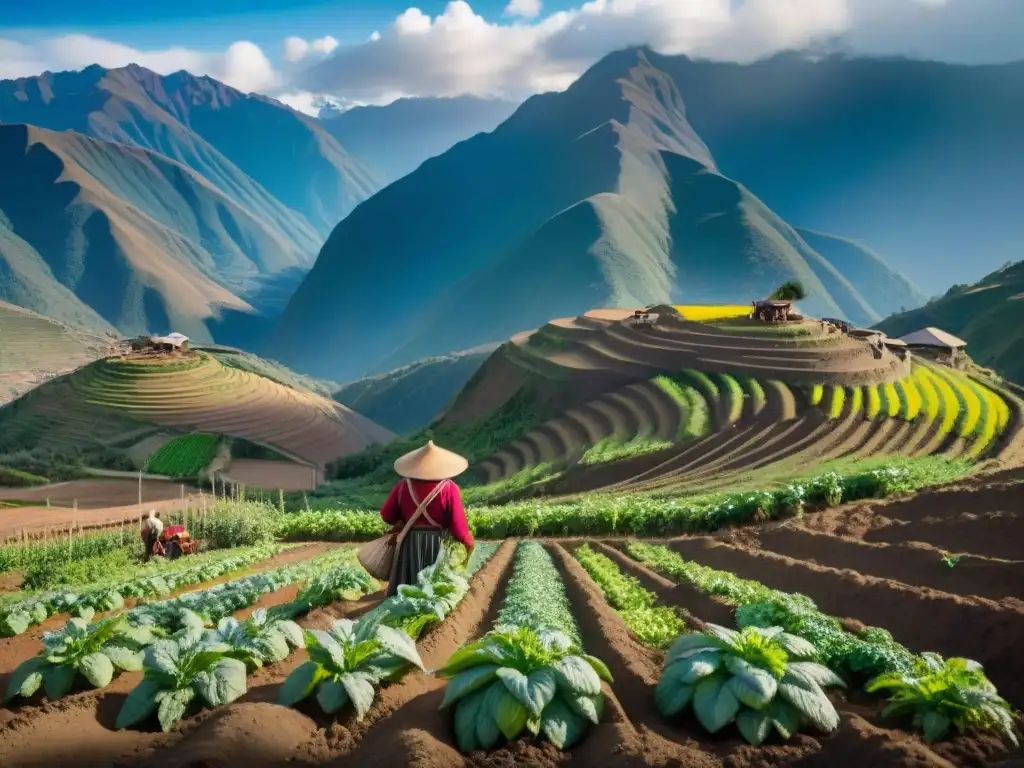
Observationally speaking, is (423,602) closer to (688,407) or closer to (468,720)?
(468,720)

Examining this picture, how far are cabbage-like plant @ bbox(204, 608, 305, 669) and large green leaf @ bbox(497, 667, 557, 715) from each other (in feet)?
6.34

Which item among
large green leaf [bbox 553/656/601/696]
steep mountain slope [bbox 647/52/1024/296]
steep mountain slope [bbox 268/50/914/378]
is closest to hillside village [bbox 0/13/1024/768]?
large green leaf [bbox 553/656/601/696]

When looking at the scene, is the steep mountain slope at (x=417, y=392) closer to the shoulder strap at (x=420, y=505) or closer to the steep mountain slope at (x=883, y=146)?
the shoulder strap at (x=420, y=505)

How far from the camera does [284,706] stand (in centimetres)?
462

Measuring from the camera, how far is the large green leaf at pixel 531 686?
13.8 ft

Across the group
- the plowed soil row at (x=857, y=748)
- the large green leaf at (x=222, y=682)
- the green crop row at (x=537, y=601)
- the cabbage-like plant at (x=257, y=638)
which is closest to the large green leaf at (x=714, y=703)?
the plowed soil row at (x=857, y=748)

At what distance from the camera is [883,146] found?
570ft

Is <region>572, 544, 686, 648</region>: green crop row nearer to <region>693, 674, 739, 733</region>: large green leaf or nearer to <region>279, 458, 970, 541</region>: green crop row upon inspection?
<region>693, 674, 739, 733</region>: large green leaf

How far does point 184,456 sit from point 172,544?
90.2 ft

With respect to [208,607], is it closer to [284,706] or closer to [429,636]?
[429,636]

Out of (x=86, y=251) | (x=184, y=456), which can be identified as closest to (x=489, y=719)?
(x=184, y=456)

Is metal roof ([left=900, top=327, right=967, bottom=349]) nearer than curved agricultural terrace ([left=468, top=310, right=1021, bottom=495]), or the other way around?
curved agricultural terrace ([left=468, top=310, right=1021, bottom=495])

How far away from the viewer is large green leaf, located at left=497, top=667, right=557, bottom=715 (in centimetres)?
421

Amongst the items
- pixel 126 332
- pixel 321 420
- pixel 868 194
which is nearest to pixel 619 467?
pixel 321 420
